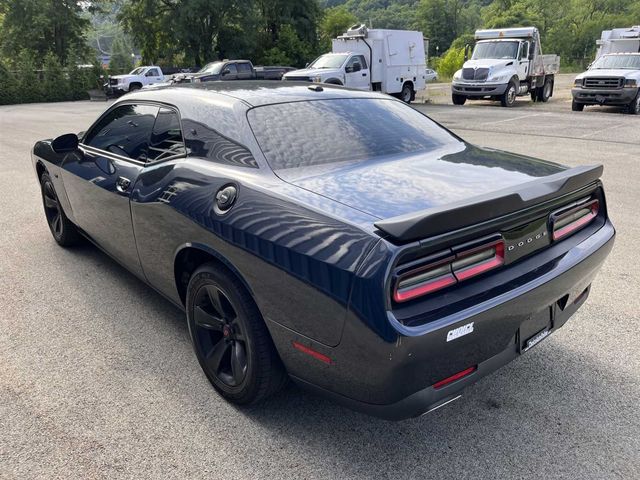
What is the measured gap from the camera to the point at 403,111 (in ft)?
11.8

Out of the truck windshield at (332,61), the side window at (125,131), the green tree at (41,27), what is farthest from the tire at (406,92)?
the green tree at (41,27)

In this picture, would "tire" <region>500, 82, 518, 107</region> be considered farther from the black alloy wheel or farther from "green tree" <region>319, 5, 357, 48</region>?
"green tree" <region>319, 5, 357, 48</region>

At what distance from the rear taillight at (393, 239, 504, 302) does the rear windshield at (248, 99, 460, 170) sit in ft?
3.05

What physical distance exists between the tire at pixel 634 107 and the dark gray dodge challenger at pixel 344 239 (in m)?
16.7

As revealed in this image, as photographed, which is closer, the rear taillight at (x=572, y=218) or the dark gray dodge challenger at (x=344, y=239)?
the dark gray dodge challenger at (x=344, y=239)

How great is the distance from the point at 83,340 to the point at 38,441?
98 cm

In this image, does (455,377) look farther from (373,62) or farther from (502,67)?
(373,62)

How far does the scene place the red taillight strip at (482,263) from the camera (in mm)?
2092

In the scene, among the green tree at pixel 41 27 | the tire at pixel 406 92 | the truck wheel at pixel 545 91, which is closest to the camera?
the truck wheel at pixel 545 91

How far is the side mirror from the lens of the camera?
13.4 ft

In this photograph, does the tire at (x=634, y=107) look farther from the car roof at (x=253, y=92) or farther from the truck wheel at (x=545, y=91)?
the car roof at (x=253, y=92)

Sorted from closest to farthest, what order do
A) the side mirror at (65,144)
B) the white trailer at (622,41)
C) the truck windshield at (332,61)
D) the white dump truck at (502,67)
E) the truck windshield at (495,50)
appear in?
the side mirror at (65,144) < the white dump truck at (502,67) < the truck windshield at (495,50) < the truck windshield at (332,61) < the white trailer at (622,41)

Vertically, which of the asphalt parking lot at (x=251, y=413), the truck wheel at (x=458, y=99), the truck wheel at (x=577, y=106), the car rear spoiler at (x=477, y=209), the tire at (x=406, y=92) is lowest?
the truck wheel at (x=577, y=106)

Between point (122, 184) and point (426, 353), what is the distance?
2309 millimetres
